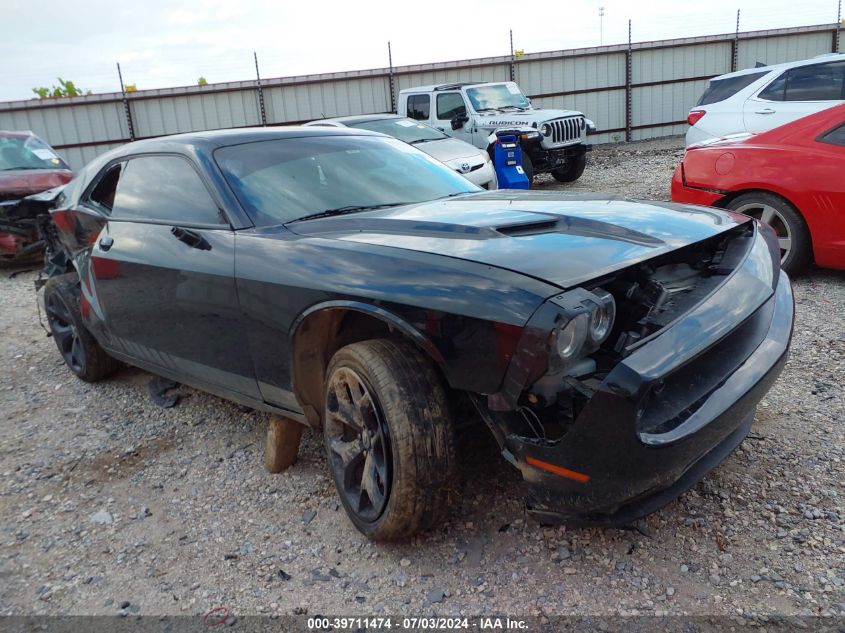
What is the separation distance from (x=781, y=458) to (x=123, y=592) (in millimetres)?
2693

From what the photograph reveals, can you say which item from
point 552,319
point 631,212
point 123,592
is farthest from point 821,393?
point 123,592

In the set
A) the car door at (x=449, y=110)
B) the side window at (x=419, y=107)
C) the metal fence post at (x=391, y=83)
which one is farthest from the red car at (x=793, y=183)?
the metal fence post at (x=391, y=83)

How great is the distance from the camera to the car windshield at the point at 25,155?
9125 millimetres

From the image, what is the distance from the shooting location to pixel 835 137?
507 cm

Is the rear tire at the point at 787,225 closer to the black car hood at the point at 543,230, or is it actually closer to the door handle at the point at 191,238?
the black car hood at the point at 543,230

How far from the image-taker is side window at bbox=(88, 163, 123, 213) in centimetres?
404

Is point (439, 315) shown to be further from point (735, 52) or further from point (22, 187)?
point (735, 52)

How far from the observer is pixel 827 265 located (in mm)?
5125

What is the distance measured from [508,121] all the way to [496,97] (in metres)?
0.97

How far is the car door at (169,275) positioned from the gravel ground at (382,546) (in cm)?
51

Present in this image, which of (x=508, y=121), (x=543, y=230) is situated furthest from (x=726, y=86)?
(x=543, y=230)

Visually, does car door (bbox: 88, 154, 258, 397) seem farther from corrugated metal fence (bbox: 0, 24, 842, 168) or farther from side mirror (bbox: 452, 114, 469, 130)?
corrugated metal fence (bbox: 0, 24, 842, 168)

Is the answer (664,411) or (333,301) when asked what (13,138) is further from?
(664,411)

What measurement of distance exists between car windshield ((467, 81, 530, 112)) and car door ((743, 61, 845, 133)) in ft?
16.2
